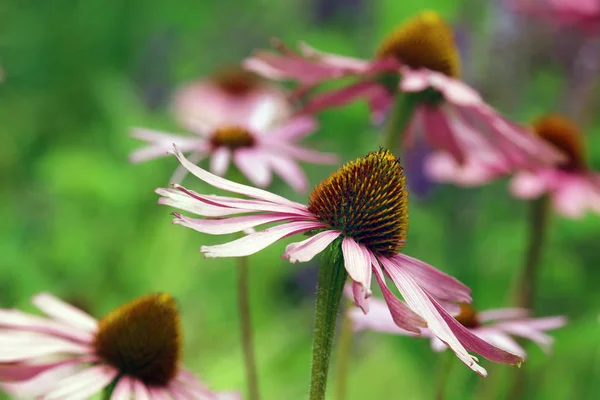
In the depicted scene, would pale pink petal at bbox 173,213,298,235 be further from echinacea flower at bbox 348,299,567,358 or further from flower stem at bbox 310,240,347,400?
echinacea flower at bbox 348,299,567,358

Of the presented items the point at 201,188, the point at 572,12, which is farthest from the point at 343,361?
the point at 201,188

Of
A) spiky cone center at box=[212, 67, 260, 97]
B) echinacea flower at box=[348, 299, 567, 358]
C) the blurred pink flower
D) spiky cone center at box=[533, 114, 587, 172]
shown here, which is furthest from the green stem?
spiky cone center at box=[212, 67, 260, 97]

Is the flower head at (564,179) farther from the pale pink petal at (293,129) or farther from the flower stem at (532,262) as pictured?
the pale pink petal at (293,129)

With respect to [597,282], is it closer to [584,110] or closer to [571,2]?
[584,110]

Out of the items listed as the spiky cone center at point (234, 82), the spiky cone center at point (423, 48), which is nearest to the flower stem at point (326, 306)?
the spiky cone center at point (423, 48)

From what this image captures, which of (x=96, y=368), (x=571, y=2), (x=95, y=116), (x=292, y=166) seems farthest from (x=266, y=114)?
(x=95, y=116)

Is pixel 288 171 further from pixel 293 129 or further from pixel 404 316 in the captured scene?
pixel 404 316
